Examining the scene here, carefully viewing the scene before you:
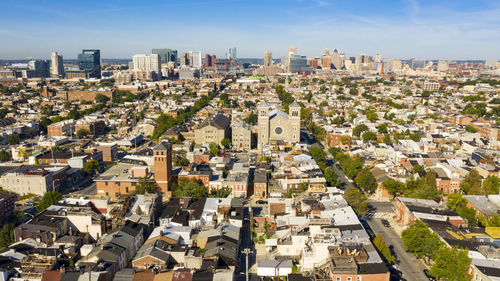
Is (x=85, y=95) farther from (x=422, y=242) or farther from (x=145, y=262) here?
(x=422, y=242)

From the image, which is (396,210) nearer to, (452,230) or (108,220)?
(452,230)

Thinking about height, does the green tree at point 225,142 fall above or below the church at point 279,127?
below

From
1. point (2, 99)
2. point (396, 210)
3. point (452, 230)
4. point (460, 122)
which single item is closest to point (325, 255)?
point (452, 230)

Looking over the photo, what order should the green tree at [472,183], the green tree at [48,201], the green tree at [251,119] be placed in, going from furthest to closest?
1. the green tree at [251,119]
2. the green tree at [472,183]
3. the green tree at [48,201]

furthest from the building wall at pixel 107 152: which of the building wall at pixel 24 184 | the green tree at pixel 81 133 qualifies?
the green tree at pixel 81 133

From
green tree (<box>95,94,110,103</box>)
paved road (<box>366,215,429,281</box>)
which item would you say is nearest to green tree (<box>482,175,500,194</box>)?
paved road (<box>366,215,429,281</box>)

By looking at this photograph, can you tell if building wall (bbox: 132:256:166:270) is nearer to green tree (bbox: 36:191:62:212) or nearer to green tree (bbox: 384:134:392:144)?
green tree (bbox: 36:191:62:212)

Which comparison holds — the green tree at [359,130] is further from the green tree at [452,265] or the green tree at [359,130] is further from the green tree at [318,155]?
the green tree at [452,265]
